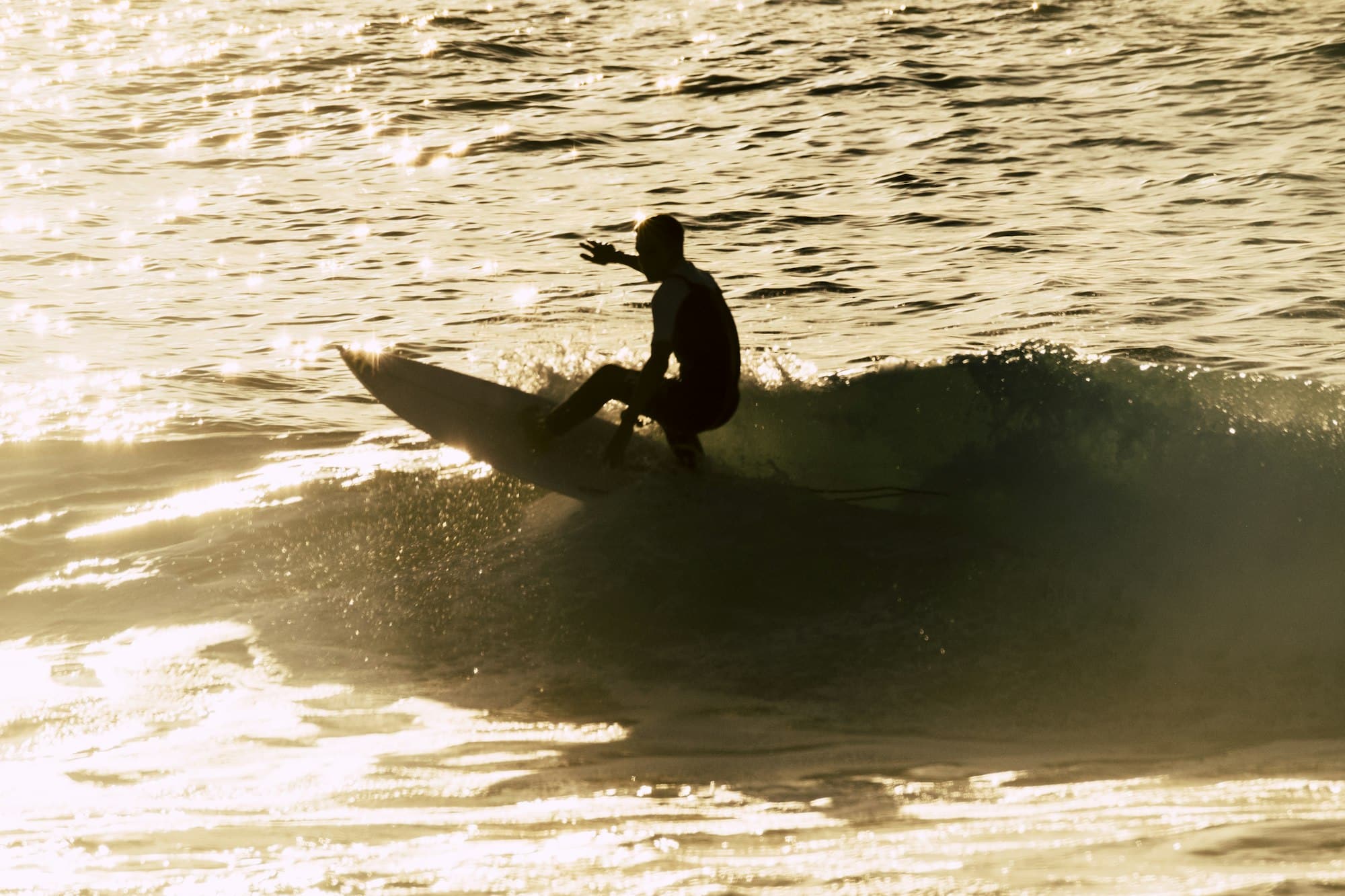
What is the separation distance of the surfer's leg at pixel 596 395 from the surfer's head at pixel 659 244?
0.57 meters

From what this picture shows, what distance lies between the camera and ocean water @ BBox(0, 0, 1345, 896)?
14.2 ft

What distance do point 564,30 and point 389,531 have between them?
71.1 ft

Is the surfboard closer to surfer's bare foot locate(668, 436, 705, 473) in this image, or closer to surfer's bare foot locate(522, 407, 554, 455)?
surfer's bare foot locate(522, 407, 554, 455)

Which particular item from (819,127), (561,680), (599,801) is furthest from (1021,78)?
(599,801)

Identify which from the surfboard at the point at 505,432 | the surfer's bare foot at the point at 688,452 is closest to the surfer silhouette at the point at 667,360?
the surfer's bare foot at the point at 688,452

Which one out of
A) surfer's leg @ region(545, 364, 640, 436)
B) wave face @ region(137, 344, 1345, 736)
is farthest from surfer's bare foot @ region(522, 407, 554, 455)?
wave face @ region(137, 344, 1345, 736)

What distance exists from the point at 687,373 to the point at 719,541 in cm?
101

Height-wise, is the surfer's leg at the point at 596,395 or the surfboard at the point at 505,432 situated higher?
the surfer's leg at the point at 596,395

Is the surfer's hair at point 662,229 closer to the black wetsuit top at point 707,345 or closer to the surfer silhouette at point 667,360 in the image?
the surfer silhouette at point 667,360

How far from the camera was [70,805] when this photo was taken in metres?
4.71

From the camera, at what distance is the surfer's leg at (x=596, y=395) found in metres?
7.29

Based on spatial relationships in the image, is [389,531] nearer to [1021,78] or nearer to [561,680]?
[561,680]

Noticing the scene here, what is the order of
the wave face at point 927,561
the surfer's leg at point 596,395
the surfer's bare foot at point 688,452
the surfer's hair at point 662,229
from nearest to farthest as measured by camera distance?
the wave face at point 927,561 < the surfer's hair at point 662,229 < the surfer's leg at point 596,395 < the surfer's bare foot at point 688,452

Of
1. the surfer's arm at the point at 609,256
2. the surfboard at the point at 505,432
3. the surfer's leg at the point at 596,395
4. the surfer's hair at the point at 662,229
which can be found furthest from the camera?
the surfboard at the point at 505,432
